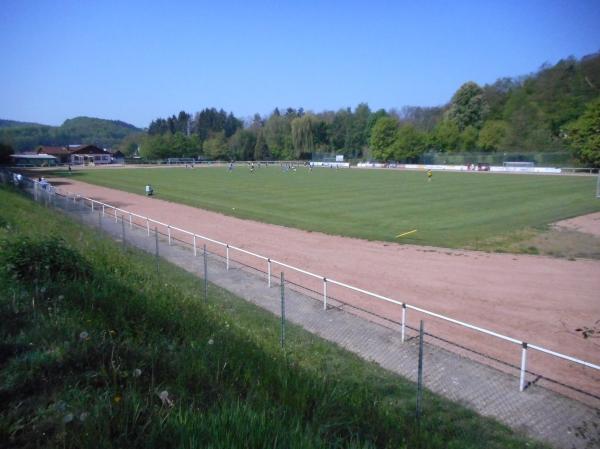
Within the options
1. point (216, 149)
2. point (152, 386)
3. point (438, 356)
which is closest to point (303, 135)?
point (216, 149)

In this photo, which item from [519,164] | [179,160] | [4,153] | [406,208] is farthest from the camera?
[179,160]

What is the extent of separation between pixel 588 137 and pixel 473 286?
79696 mm

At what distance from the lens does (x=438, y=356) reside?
997 centimetres

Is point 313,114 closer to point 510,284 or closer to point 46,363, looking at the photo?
point 510,284

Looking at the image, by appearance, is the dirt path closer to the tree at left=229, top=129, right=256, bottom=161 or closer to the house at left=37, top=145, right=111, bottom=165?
the house at left=37, top=145, right=111, bottom=165

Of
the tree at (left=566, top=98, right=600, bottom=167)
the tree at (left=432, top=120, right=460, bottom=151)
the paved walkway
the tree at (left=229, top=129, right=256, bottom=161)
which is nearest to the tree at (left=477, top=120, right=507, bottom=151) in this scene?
the tree at (left=432, top=120, right=460, bottom=151)

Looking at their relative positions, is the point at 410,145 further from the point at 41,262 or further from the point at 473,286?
the point at 41,262

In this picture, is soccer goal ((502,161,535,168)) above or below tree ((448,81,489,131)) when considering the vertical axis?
below

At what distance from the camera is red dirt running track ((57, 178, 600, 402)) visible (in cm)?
1095

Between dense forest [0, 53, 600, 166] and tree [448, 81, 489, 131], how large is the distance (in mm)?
275

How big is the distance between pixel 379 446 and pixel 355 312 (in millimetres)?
8919

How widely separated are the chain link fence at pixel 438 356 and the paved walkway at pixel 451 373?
→ 2 cm

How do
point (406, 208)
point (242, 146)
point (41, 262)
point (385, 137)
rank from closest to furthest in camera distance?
1. point (41, 262)
2. point (406, 208)
3. point (385, 137)
4. point (242, 146)

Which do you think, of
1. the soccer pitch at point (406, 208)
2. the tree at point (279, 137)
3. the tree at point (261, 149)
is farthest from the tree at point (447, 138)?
the soccer pitch at point (406, 208)
